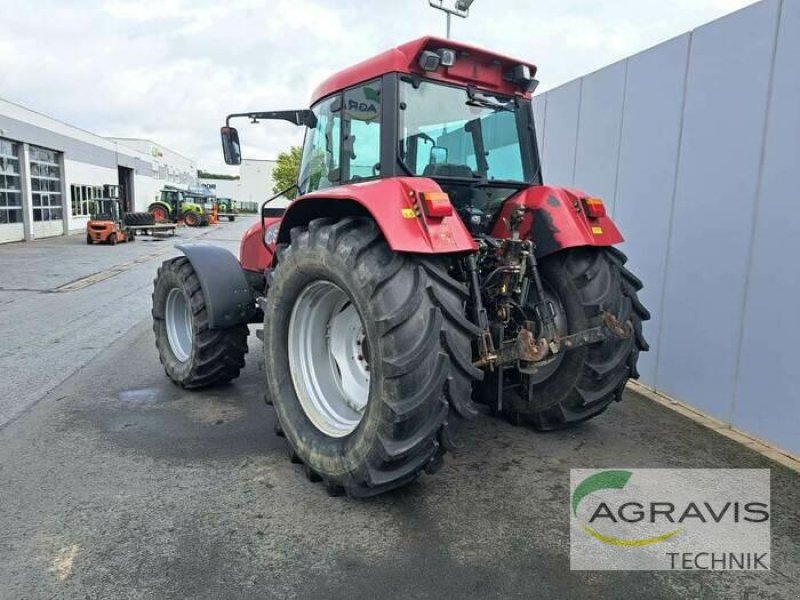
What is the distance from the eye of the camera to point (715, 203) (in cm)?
448

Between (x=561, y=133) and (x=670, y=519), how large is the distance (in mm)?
4820

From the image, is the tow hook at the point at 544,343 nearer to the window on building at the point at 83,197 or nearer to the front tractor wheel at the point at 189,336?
the front tractor wheel at the point at 189,336

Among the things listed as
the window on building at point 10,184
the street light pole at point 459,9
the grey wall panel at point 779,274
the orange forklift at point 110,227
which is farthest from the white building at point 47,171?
the grey wall panel at point 779,274

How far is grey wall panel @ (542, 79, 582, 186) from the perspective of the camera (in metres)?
6.46

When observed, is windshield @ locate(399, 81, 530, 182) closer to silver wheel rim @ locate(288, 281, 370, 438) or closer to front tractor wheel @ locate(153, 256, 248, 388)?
silver wheel rim @ locate(288, 281, 370, 438)

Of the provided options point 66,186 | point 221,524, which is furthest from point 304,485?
point 66,186

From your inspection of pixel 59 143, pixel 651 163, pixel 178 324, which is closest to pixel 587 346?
pixel 651 163

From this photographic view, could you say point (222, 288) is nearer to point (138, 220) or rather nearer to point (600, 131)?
point (600, 131)

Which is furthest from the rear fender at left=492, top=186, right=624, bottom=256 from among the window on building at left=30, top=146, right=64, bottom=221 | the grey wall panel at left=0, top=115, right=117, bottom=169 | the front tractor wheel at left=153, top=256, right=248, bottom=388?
the window on building at left=30, top=146, right=64, bottom=221

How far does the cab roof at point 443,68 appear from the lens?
332 centimetres

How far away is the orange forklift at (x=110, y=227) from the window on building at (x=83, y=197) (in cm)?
314

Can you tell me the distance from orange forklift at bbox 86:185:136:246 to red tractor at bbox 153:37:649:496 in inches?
767

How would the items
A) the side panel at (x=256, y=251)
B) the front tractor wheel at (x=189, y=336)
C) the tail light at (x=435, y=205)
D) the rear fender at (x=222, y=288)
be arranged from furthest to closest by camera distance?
the side panel at (x=256, y=251) → the front tractor wheel at (x=189, y=336) → the rear fender at (x=222, y=288) → the tail light at (x=435, y=205)

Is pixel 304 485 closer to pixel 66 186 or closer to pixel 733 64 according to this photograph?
pixel 733 64
